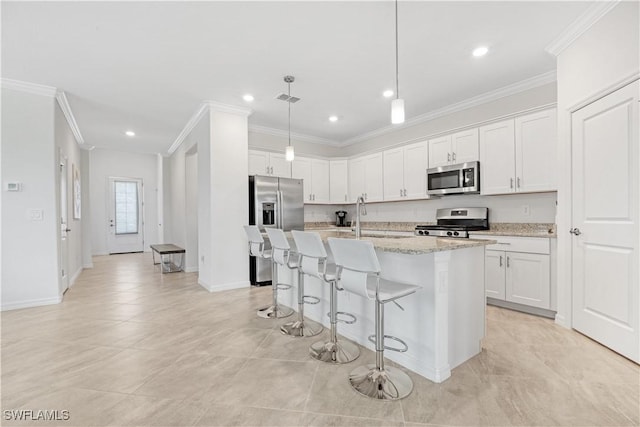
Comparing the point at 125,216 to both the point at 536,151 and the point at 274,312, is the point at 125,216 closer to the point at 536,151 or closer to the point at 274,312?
the point at 274,312

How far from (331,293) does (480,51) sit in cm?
278

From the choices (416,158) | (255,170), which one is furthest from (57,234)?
(416,158)

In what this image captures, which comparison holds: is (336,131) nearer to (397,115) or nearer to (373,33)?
(373,33)

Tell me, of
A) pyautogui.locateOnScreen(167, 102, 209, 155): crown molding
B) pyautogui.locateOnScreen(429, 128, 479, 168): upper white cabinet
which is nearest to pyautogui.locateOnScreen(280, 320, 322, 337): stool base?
pyautogui.locateOnScreen(429, 128, 479, 168): upper white cabinet

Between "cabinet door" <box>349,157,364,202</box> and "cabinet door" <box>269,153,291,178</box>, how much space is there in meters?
1.32

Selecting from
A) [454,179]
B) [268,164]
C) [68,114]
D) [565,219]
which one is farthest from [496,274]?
[68,114]

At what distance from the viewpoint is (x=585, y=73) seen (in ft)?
8.60

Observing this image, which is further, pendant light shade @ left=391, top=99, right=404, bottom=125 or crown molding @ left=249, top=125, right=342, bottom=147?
crown molding @ left=249, top=125, right=342, bottom=147

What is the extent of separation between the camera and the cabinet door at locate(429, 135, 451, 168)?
4360mm

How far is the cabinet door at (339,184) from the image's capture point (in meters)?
6.11

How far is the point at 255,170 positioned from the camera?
16.6 ft

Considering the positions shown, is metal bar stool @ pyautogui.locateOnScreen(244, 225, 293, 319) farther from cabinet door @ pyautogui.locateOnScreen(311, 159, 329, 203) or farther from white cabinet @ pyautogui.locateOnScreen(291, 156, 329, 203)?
cabinet door @ pyautogui.locateOnScreen(311, 159, 329, 203)

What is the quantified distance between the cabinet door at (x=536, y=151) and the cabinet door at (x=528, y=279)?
0.84 metres

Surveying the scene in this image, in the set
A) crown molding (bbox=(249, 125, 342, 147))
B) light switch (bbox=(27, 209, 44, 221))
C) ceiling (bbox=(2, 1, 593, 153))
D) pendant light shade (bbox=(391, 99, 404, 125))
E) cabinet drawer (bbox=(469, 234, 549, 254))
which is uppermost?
ceiling (bbox=(2, 1, 593, 153))
